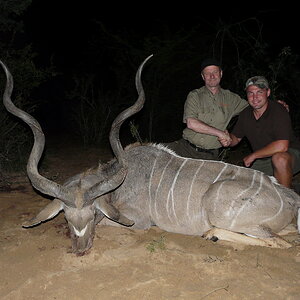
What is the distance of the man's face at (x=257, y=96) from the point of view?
3.55 meters

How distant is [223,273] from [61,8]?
719 inches

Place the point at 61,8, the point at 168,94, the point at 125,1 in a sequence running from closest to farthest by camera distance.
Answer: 1. the point at 168,94
2. the point at 125,1
3. the point at 61,8

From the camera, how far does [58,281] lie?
7.50ft

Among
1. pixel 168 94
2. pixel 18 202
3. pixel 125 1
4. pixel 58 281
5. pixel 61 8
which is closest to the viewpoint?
pixel 58 281

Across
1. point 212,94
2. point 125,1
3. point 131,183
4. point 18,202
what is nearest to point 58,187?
point 131,183

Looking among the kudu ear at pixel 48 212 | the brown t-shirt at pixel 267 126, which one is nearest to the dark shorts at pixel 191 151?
the brown t-shirt at pixel 267 126

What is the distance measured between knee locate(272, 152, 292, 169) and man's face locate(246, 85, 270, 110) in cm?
54

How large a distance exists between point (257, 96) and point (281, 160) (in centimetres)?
69

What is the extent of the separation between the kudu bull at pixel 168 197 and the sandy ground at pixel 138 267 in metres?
0.13

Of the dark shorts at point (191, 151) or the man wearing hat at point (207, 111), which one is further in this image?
the dark shorts at point (191, 151)

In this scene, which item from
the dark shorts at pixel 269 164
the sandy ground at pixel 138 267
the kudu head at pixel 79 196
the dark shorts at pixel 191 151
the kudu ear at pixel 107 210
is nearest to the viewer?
the sandy ground at pixel 138 267

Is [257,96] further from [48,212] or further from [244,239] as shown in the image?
[48,212]

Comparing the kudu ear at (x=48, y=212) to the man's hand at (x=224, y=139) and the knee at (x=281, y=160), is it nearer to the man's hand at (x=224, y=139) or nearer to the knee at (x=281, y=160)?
the man's hand at (x=224, y=139)

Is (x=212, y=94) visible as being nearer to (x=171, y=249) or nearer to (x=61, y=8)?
(x=171, y=249)
